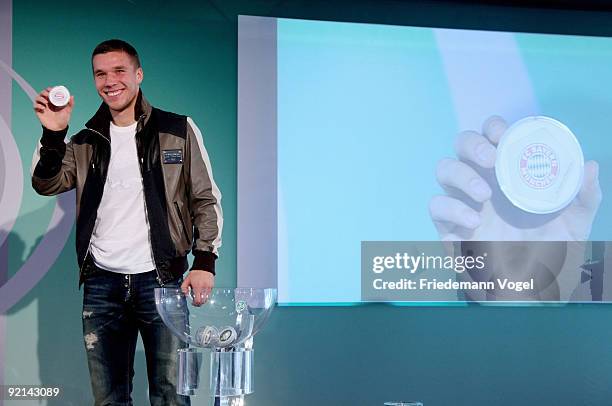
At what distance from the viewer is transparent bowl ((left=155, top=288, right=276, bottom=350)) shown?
5.79 ft

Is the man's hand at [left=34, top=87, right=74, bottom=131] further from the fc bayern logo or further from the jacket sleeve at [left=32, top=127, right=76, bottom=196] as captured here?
the fc bayern logo

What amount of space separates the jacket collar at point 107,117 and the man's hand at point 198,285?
760 mm

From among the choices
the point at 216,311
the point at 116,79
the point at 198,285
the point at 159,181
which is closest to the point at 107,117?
the point at 116,79

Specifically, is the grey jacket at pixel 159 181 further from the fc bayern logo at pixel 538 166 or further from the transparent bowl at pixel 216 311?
the fc bayern logo at pixel 538 166

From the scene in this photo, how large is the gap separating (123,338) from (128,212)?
1.36ft

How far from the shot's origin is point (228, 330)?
1703 mm

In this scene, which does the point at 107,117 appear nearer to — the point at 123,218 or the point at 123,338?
the point at 123,218

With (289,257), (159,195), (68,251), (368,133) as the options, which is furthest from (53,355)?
(368,133)

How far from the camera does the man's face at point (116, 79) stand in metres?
2.93

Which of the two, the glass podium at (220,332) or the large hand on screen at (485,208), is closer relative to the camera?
the glass podium at (220,332)

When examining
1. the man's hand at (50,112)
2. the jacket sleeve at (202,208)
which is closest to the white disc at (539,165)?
the jacket sleeve at (202,208)

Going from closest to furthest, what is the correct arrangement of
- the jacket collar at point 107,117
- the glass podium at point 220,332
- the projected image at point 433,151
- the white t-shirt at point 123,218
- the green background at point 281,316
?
the glass podium at point 220,332, the white t-shirt at point 123,218, the jacket collar at point 107,117, the green background at point 281,316, the projected image at point 433,151

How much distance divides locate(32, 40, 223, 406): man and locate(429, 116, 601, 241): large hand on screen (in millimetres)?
1589

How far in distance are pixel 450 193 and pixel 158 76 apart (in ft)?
4.84
